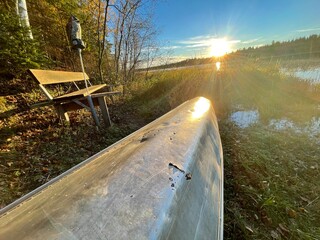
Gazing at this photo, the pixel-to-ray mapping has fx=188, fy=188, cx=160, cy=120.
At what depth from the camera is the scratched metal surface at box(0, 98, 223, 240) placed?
675 millimetres

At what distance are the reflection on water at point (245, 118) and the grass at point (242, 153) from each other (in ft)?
0.39

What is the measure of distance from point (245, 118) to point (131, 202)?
4.04 m

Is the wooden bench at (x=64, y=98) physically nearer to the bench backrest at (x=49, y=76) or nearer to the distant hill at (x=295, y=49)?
the bench backrest at (x=49, y=76)

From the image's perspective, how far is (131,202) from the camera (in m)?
0.80

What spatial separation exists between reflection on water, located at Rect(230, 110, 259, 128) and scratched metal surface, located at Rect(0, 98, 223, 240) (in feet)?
9.51

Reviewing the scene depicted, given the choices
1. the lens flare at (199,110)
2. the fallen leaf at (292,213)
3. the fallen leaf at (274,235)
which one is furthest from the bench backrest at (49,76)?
the fallen leaf at (292,213)

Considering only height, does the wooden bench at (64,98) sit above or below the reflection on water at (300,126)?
above

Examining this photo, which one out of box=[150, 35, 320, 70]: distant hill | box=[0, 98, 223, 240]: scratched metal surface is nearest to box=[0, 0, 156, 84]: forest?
box=[0, 98, 223, 240]: scratched metal surface

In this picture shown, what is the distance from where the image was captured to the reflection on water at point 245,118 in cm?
394

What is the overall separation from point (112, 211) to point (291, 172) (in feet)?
7.77

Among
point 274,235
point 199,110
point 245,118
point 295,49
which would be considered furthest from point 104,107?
point 295,49

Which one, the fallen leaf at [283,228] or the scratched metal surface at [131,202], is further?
the fallen leaf at [283,228]

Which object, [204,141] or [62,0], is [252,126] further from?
[62,0]

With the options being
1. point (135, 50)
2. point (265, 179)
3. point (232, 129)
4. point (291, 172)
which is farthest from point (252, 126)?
point (135, 50)
